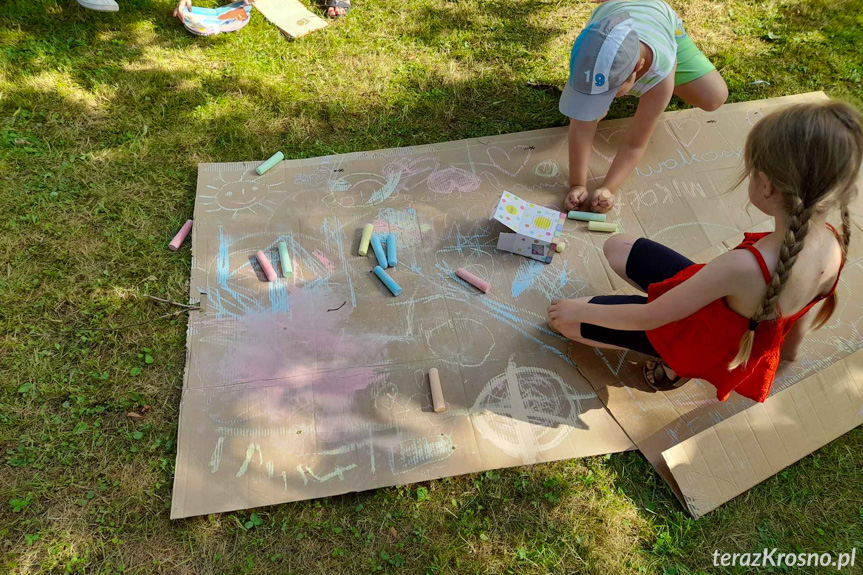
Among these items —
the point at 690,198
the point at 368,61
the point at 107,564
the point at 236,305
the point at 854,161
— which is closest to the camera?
the point at 854,161

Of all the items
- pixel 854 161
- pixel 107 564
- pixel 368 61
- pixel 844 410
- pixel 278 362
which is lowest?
pixel 107 564

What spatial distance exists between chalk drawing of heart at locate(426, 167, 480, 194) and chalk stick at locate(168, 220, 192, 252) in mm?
1348

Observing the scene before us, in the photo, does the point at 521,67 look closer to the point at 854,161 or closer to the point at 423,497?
the point at 854,161

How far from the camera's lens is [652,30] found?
285cm

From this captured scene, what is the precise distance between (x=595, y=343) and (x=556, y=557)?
2.98 ft

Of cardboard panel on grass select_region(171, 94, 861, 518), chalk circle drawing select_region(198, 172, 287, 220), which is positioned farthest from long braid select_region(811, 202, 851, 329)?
chalk circle drawing select_region(198, 172, 287, 220)

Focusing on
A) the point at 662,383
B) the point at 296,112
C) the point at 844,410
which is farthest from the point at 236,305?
the point at 844,410

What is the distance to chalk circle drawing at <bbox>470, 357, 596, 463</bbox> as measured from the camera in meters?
2.46

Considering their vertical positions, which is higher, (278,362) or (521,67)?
(521,67)

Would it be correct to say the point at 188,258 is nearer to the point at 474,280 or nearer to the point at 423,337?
the point at 423,337

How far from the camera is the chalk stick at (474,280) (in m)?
2.89

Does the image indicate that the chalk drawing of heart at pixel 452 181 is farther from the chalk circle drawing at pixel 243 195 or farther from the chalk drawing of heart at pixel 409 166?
the chalk circle drawing at pixel 243 195

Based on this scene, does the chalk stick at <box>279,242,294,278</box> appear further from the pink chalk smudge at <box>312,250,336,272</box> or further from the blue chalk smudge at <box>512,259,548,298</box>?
the blue chalk smudge at <box>512,259,548,298</box>

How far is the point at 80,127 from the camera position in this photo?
11.5 feet
